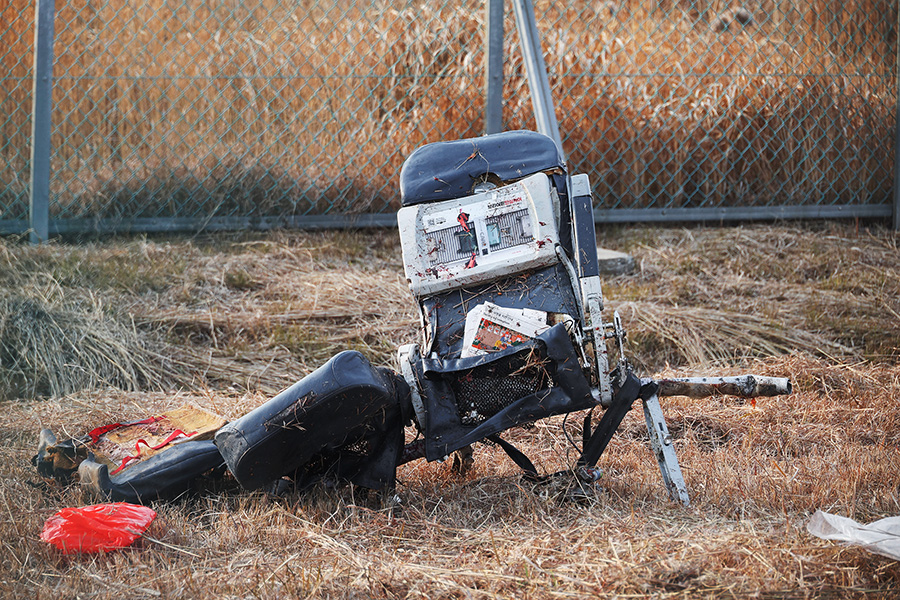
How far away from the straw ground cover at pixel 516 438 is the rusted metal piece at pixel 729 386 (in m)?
0.31

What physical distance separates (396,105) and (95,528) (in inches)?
125

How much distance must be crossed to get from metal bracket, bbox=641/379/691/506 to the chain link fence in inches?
103

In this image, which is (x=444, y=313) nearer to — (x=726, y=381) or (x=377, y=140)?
(x=726, y=381)

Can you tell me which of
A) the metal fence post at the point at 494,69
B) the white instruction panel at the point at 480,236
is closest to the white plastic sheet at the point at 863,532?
the white instruction panel at the point at 480,236

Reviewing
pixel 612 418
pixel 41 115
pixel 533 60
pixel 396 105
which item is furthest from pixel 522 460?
pixel 41 115

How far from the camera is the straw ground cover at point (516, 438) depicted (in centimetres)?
171

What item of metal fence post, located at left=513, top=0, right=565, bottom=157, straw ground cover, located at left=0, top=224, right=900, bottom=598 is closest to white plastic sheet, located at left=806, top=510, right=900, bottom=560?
straw ground cover, located at left=0, top=224, right=900, bottom=598

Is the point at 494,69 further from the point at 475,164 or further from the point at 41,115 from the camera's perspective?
the point at 41,115

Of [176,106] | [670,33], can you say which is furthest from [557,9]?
[176,106]

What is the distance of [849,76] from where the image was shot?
4629 millimetres

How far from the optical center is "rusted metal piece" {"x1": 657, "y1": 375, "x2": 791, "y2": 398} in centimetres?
196

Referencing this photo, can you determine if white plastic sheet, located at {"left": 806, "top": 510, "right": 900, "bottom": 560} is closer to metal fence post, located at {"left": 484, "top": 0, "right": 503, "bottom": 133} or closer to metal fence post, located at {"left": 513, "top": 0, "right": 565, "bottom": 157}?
metal fence post, located at {"left": 513, "top": 0, "right": 565, "bottom": 157}

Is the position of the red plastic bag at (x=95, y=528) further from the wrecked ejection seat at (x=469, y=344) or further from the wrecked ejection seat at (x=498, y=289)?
the wrecked ejection seat at (x=498, y=289)

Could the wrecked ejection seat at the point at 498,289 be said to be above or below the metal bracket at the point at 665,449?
above
